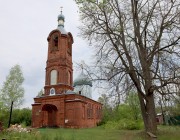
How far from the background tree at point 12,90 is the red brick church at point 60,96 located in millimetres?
2475

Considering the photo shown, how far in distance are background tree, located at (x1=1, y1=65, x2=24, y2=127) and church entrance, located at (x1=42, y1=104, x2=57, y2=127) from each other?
4270 mm

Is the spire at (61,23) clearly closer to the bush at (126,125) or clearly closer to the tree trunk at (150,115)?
the bush at (126,125)

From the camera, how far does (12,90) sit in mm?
33250

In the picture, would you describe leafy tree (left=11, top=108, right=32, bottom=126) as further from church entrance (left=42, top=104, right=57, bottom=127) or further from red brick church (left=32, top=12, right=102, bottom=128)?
church entrance (left=42, top=104, right=57, bottom=127)

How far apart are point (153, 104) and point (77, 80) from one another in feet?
88.5

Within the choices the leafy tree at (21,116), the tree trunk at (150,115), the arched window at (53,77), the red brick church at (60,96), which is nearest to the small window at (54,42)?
the red brick church at (60,96)

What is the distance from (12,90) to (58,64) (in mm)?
7610

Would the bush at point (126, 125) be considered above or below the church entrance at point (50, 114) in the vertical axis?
A: below

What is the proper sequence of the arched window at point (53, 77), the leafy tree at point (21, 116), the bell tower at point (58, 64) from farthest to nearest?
the leafy tree at point (21, 116), the arched window at point (53, 77), the bell tower at point (58, 64)

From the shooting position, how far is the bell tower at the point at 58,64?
1292 inches

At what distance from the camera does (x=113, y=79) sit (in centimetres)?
1330

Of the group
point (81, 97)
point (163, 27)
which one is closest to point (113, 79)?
point (163, 27)

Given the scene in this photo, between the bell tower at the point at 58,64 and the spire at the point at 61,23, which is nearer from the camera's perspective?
the bell tower at the point at 58,64

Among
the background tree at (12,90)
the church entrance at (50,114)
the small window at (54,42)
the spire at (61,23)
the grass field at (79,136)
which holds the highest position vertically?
the spire at (61,23)
